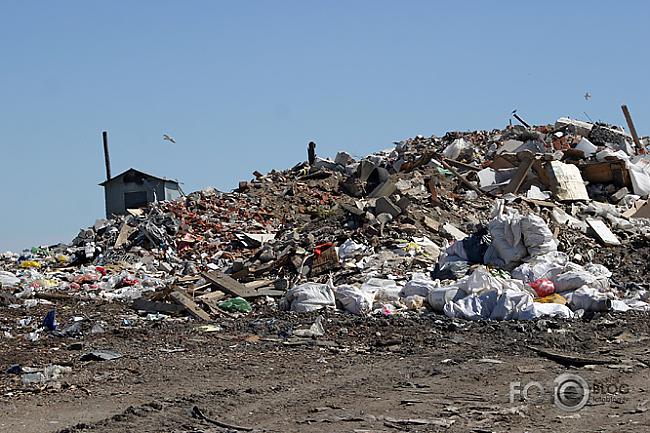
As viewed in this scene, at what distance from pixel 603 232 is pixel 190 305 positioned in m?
6.93

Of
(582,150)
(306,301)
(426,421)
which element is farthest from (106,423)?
(582,150)

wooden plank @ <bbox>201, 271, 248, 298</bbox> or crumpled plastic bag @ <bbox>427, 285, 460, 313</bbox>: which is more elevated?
wooden plank @ <bbox>201, 271, 248, 298</bbox>

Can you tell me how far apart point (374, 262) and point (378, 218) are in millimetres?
1711

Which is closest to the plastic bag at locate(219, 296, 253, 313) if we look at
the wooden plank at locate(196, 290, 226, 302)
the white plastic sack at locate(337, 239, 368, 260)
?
the wooden plank at locate(196, 290, 226, 302)

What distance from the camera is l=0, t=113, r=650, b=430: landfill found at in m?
10.7

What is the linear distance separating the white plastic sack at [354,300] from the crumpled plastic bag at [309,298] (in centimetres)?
12

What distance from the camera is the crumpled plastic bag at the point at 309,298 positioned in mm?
10984

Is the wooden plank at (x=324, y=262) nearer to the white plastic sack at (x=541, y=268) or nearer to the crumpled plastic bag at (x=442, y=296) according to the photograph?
the crumpled plastic bag at (x=442, y=296)

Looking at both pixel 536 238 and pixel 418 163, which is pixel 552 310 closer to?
pixel 536 238

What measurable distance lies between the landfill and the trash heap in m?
0.03

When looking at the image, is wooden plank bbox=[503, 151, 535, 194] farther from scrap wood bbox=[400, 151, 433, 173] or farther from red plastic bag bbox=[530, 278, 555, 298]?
red plastic bag bbox=[530, 278, 555, 298]

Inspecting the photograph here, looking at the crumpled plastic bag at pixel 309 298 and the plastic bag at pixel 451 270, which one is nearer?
the crumpled plastic bag at pixel 309 298

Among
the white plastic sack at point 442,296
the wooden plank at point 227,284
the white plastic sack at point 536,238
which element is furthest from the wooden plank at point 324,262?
Result: the white plastic sack at point 536,238

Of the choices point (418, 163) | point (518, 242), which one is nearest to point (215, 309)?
point (518, 242)
